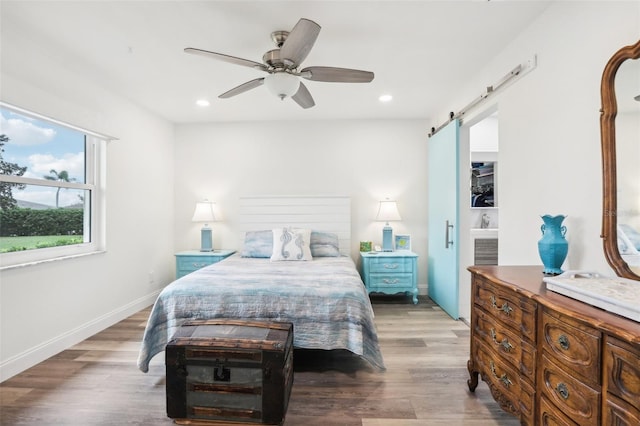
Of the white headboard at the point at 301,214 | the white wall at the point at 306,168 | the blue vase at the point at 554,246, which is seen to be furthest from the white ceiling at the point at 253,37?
the white headboard at the point at 301,214

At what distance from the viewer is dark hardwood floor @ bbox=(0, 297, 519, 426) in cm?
179

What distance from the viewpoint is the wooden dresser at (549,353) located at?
0.98 m

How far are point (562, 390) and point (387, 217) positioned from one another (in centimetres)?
299

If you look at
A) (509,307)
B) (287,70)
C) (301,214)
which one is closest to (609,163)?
(509,307)

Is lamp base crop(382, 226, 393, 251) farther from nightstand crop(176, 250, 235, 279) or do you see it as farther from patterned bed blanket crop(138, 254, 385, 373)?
nightstand crop(176, 250, 235, 279)

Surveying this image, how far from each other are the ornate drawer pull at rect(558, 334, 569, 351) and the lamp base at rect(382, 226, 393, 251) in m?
2.92

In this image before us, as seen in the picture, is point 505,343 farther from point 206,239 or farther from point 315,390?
point 206,239

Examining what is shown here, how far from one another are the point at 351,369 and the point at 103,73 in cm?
339

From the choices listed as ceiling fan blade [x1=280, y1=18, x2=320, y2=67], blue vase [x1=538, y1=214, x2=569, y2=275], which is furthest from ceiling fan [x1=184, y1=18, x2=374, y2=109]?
blue vase [x1=538, y1=214, x2=569, y2=275]

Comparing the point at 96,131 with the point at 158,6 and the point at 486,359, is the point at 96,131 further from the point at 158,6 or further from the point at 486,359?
the point at 486,359

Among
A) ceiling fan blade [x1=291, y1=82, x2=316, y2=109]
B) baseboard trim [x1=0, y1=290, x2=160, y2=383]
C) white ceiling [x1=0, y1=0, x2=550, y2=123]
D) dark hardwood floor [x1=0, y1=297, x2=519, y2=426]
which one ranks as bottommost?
dark hardwood floor [x1=0, y1=297, x2=519, y2=426]

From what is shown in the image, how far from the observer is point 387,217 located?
4.14 m

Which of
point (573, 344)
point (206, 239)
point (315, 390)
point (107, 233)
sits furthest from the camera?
point (206, 239)

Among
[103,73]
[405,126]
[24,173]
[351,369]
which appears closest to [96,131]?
[103,73]
